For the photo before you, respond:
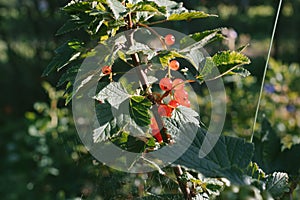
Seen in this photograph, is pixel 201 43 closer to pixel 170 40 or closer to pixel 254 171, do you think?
pixel 170 40

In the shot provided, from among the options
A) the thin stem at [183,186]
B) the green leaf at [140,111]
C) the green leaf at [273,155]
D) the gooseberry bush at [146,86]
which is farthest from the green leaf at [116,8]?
the green leaf at [273,155]

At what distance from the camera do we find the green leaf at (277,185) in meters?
0.67

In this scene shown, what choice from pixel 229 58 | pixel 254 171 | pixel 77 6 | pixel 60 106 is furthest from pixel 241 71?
pixel 60 106

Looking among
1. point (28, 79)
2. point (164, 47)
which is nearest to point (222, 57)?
point (164, 47)

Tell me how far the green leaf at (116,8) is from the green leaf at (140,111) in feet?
0.36

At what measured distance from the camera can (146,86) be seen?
0.72 metres

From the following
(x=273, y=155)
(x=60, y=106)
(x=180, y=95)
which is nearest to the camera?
(x=180, y=95)

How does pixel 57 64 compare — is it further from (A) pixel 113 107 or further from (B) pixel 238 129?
(B) pixel 238 129

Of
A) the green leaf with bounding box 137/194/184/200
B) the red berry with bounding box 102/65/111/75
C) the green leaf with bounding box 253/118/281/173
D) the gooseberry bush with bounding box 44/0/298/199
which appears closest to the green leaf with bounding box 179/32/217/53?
the gooseberry bush with bounding box 44/0/298/199

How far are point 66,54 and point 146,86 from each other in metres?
0.12

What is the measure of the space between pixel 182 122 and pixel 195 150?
0.16 ft

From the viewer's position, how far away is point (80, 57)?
72 cm

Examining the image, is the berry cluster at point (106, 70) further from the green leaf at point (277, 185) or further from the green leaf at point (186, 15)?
the green leaf at point (277, 185)

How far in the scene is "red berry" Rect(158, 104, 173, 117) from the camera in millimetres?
695
